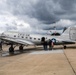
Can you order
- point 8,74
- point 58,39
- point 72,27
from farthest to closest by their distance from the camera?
point 72,27
point 58,39
point 8,74

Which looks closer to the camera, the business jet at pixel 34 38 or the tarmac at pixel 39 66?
the tarmac at pixel 39 66

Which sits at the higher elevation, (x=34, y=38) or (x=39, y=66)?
(x=34, y=38)

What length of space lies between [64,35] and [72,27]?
222 centimetres

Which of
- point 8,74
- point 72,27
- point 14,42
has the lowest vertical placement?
point 8,74

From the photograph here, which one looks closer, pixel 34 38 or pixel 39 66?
pixel 39 66

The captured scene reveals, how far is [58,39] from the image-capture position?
3253 cm

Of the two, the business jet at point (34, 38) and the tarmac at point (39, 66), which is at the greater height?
the business jet at point (34, 38)

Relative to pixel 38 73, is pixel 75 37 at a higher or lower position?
higher

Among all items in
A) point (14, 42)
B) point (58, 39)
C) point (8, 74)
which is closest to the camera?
point (8, 74)

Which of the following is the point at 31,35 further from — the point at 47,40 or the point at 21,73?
the point at 21,73

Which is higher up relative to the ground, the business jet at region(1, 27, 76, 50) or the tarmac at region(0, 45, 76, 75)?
the business jet at region(1, 27, 76, 50)

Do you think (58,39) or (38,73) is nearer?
(38,73)

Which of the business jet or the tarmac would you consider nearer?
the tarmac

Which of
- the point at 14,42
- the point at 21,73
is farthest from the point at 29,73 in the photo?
the point at 14,42
